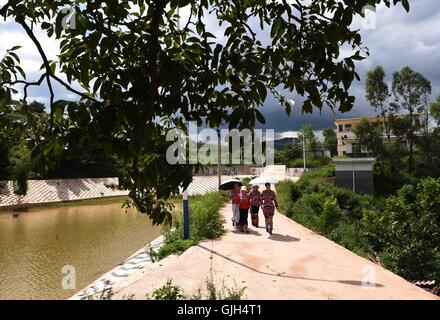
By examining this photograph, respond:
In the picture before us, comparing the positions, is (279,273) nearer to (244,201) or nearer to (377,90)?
(244,201)

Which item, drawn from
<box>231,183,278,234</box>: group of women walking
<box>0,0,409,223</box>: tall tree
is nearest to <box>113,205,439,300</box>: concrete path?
<box>231,183,278,234</box>: group of women walking

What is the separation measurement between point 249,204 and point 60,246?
24.1 feet

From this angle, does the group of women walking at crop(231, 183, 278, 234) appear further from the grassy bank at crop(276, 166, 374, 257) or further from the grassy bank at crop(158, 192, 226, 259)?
the grassy bank at crop(276, 166, 374, 257)

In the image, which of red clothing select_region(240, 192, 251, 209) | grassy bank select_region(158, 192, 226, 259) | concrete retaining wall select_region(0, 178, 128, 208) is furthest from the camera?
concrete retaining wall select_region(0, 178, 128, 208)

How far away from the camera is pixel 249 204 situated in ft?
37.6

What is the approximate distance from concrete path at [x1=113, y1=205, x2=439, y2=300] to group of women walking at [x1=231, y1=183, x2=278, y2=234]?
0.76 metres

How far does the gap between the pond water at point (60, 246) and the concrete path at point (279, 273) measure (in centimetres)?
216

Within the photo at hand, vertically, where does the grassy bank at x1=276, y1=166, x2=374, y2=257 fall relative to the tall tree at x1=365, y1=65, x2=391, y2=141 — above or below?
below

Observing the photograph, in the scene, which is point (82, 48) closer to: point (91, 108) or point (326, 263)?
point (91, 108)

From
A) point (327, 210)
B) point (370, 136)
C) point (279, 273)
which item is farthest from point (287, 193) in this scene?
point (370, 136)

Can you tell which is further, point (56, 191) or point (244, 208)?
point (56, 191)

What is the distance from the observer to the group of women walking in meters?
10.7

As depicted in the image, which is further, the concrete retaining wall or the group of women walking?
the concrete retaining wall

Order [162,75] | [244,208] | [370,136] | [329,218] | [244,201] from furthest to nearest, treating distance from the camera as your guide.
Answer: [370,136] → [329,218] → [244,208] → [244,201] → [162,75]
